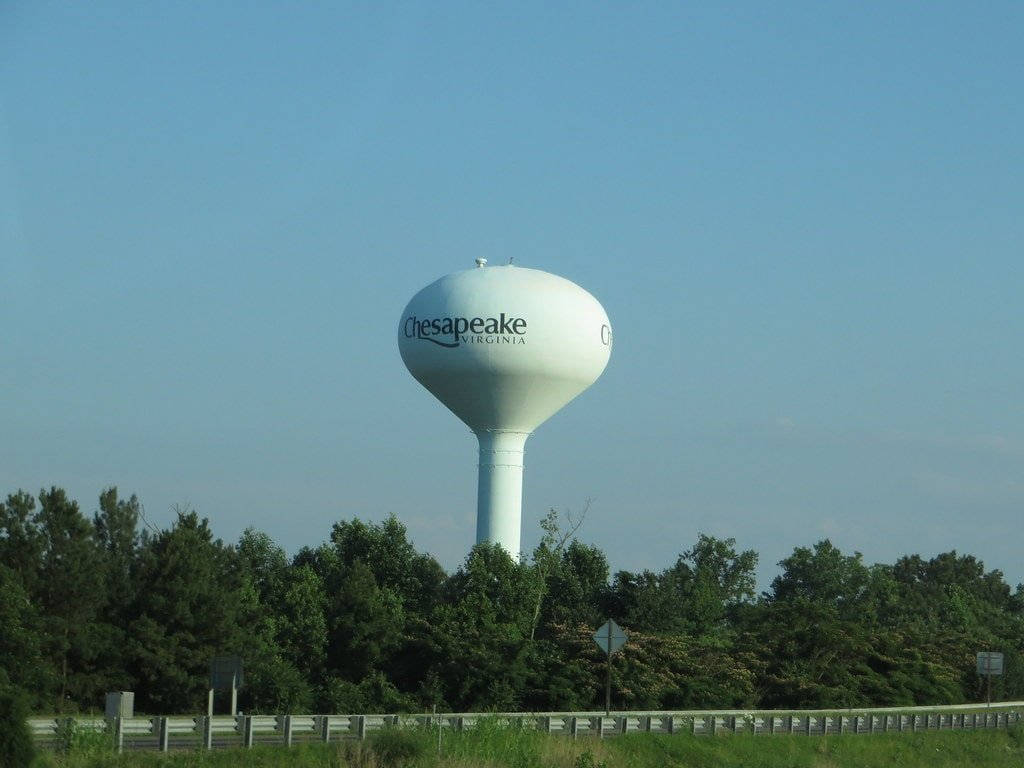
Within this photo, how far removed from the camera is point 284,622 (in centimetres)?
4522

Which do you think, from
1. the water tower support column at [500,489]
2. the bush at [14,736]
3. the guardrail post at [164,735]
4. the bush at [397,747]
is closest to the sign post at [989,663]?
the water tower support column at [500,489]

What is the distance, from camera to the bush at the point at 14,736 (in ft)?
67.2

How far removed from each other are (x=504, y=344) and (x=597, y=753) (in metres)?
24.9

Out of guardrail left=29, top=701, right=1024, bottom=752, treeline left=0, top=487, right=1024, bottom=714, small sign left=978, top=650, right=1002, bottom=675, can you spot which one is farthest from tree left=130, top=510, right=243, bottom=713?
small sign left=978, top=650, right=1002, bottom=675

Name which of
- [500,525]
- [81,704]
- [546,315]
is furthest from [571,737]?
[500,525]

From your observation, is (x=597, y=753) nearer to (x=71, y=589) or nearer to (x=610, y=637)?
(x=610, y=637)

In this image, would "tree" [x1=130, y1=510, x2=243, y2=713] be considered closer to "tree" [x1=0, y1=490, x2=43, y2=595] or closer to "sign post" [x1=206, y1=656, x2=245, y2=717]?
"tree" [x1=0, y1=490, x2=43, y2=595]

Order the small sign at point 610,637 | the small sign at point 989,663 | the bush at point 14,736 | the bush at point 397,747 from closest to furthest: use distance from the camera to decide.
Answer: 1. the bush at point 14,736
2. the bush at point 397,747
3. the small sign at point 610,637
4. the small sign at point 989,663

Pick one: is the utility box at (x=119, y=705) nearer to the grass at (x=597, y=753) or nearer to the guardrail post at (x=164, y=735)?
the guardrail post at (x=164, y=735)

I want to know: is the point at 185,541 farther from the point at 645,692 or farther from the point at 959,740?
the point at 959,740

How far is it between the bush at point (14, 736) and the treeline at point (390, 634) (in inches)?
511

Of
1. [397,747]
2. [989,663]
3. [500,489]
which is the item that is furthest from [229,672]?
[500,489]

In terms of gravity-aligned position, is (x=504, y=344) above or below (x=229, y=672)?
above

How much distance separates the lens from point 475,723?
27.2 meters
